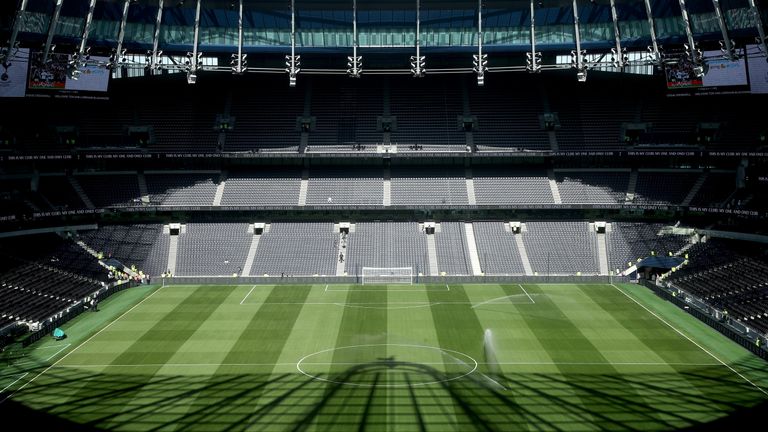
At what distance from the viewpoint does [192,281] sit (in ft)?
193

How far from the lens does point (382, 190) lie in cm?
6756

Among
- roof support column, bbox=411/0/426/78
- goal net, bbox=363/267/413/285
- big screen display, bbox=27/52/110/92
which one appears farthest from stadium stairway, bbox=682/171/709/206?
big screen display, bbox=27/52/110/92

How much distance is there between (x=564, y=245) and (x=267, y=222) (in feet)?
87.9

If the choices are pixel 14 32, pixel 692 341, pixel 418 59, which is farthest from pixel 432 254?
pixel 14 32

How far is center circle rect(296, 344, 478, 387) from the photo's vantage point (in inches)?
1310

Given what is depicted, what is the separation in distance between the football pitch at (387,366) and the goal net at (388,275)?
6.82 meters

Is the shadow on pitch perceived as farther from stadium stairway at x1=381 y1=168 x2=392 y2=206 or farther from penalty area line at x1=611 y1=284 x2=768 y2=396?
stadium stairway at x1=381 y1=168 x2=392 y2=206

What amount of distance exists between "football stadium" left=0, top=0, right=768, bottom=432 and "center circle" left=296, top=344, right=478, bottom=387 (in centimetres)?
21

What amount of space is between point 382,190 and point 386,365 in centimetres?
3360

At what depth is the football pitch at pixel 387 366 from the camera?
95.5ft

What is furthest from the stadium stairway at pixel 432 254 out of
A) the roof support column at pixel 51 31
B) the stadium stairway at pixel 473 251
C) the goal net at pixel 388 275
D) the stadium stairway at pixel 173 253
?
the roof support column at pixel 51 31

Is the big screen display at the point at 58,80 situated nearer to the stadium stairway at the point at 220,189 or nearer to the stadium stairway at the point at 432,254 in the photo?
the stadium stairway at the point at 220,189

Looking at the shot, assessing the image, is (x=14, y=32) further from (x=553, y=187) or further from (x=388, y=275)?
(x=553, y=187)

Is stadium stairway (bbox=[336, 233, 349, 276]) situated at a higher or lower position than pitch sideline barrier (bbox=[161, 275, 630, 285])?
higher
